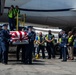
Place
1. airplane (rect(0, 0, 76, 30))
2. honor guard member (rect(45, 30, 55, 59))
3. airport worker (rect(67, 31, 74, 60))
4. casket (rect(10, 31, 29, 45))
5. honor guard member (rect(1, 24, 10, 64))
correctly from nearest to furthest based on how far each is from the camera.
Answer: honor guard member (rect(1, 24, 10, 64)) → casket (rect(10, 31, 29, 45)) → airport worker (rect(67, 31, 74, 60)) → honor guard member (rect(45, 30, 55, 59)) → airplane (rect(0, 0, 76, 30))

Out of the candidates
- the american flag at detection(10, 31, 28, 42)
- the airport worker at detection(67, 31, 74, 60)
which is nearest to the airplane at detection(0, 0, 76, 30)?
the airport worker at detection(67, 31, 74, 60)

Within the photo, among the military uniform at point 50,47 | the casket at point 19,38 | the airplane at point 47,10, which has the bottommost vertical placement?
the military uniform at point 50,47

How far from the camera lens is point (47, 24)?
81.7 ft

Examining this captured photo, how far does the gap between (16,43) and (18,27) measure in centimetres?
293

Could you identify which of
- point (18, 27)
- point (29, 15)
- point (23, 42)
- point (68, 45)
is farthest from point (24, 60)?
point (29, 15)

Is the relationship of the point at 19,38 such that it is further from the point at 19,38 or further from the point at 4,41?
the point at 4,41

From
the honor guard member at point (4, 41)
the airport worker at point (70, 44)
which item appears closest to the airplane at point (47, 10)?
the airport worker at point (70, 44)

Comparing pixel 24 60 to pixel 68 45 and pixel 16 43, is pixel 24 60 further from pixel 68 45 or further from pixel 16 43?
pixel 68 45

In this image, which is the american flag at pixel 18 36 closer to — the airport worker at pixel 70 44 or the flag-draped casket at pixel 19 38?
the flag-draped casket at pixel 19 38

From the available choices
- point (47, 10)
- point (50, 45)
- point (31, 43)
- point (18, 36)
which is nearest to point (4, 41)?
point (18, 36)

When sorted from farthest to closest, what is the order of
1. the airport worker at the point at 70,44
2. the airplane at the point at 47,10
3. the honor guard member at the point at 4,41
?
the airplane at the point at 47,10 < the airport worker at the point at 70,44 < the honor guard member at the point at 4,41

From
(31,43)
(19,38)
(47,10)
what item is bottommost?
(31,43)

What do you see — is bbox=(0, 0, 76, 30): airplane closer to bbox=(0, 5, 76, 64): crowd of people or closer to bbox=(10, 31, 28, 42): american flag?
bbox=(0, 5, 76, 64): crowd of people

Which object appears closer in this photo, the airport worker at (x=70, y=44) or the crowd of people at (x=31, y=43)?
the crowd of people at (x=31, y=43)
